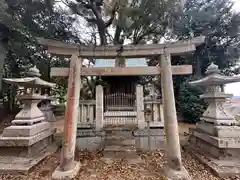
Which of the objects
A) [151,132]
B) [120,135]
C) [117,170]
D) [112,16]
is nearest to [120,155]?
[117,170]

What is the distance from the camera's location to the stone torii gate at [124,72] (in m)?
3.72

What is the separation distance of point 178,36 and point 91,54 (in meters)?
10.4

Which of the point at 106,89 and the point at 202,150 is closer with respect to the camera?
the point at 202,150

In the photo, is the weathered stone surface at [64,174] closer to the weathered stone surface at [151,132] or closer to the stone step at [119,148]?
the stone step at [119,148]

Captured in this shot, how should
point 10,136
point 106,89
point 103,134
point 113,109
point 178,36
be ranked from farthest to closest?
point 178,36, point 106,89, point 113,109, point 103,134, point 10,136

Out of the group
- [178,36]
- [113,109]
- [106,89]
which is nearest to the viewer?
[113,109]

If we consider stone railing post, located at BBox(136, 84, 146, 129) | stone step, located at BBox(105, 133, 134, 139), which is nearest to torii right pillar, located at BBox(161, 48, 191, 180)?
stone step, located at BBox(105, 133, 134, 139)

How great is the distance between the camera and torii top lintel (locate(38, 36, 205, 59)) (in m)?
4.11

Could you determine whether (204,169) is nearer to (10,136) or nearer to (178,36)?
(10,136)

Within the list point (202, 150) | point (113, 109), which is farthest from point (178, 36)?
point (202, 150)

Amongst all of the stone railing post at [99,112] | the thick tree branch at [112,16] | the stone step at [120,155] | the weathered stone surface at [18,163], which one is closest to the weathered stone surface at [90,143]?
the stone railing post at [99,112]

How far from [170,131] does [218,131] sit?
164 cm

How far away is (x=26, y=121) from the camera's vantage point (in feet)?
15.9

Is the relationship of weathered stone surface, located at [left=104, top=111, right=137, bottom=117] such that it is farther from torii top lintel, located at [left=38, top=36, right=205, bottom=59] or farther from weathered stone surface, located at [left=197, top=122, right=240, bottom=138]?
torii top lintel, located at [left=38, top=36, right=205, bottom=59]
